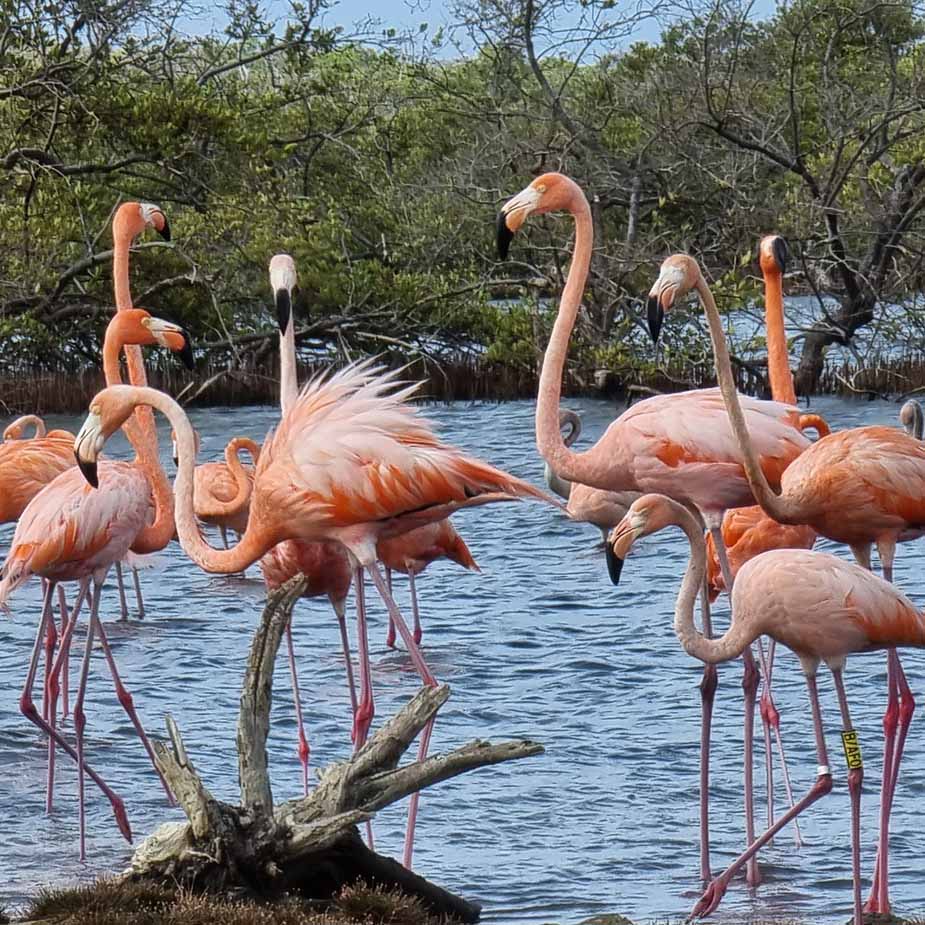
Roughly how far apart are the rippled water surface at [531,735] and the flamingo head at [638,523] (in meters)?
1.05

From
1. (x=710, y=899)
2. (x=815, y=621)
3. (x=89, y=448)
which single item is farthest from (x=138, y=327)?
(x=710, y=899)

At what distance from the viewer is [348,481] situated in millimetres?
5918

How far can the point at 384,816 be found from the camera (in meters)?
6.43

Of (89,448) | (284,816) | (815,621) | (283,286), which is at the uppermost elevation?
(283,286)

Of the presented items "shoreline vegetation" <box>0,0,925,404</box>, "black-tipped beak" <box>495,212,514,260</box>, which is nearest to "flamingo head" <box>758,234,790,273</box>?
"black-tipped beak" <box>495,212,514,260</box>

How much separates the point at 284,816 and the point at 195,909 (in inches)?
21.6

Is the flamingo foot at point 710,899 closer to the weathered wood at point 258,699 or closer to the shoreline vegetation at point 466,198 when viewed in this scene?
the weathered wood at point 258,699

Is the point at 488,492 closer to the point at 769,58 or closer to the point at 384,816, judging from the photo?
the point at 384,816

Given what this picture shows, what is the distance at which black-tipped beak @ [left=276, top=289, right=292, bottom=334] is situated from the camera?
6844 mm

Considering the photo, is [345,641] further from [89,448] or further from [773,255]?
[773,255]

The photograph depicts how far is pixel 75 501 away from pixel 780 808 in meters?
2.76

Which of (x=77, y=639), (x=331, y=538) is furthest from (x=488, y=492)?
(x=77, y=639)

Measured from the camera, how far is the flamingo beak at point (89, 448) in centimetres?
551

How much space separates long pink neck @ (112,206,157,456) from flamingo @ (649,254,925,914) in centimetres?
236
